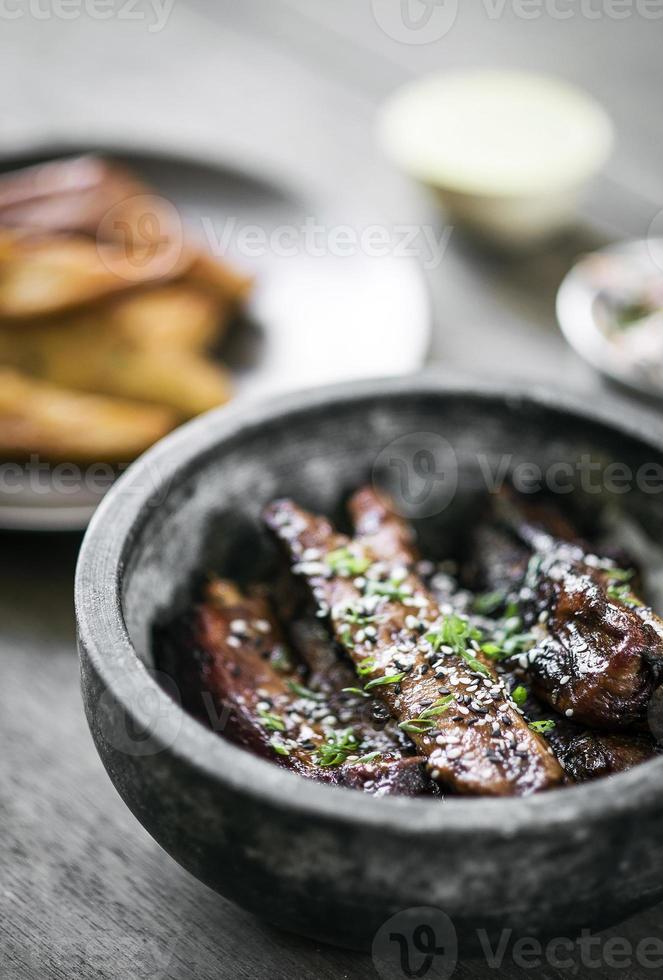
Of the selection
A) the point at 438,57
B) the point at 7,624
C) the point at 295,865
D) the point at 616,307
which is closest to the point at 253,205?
the point at 616,307

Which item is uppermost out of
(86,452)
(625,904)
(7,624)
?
(86,452)

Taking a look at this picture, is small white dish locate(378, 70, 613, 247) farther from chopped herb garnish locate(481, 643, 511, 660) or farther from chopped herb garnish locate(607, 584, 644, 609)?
chopped herb garnish locate(481, 643, 511, 660)

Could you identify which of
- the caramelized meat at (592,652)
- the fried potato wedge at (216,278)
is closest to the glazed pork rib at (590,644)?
the caramelized meat at (592,652)

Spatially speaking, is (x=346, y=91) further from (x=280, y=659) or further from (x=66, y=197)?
(x=280, y=659)

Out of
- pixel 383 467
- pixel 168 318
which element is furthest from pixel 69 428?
pixel 383 467

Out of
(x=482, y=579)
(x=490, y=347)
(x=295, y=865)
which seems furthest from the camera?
(x=490, y=347)

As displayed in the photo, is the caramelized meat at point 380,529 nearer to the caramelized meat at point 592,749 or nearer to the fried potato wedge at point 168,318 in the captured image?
the caramelized meat at point 592,749

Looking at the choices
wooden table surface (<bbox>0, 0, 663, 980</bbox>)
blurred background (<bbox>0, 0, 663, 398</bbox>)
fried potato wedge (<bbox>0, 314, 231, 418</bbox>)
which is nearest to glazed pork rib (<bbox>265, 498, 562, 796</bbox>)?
wooden table surface (<bbox>0, 0, 663, 980</bbox>)

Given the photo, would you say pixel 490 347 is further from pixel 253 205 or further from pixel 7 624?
pixel 7 624
